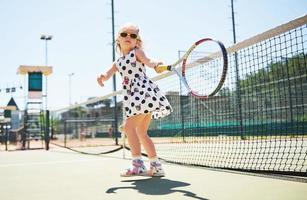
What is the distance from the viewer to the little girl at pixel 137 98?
10.9 feet

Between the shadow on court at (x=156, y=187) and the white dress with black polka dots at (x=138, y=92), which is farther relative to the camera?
the white dress with black polka dots at (x=138, y=92)

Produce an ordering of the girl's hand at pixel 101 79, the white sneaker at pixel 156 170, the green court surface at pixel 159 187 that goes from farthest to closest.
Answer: the girl's hand at pixel 101 79 → the white sneaker at pixel 156 170 → the green court surface at pixel 159 187

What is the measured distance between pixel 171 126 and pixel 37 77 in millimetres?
5040

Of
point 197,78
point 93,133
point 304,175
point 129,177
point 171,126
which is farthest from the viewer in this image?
point 93,133

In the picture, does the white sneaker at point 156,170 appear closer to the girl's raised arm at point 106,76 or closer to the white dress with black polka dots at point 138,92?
the white dress with black polka dots at point 138,92

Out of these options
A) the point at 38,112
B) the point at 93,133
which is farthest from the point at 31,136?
the point at 93,133

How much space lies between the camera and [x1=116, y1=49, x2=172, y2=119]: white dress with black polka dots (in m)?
3.33

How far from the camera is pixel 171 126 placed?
1045cm

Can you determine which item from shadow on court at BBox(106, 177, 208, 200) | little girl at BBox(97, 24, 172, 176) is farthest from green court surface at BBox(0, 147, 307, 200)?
little girl at BBox(97, 24, 172, 176)

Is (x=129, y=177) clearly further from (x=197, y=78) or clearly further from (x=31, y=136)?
(x=31, y=136)

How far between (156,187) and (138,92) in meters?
1.09

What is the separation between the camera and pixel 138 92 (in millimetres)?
3398

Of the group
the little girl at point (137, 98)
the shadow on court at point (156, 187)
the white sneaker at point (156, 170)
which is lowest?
the shadow on court at point (156, 187)

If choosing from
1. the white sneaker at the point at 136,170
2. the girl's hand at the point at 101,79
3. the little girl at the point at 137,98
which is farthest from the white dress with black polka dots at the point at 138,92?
the white sneaker at the point at 136,170
